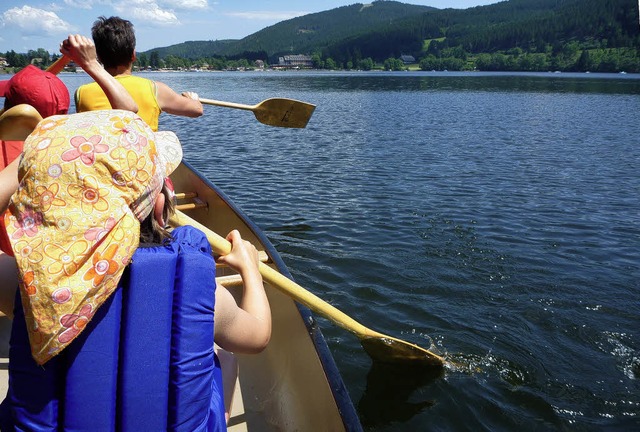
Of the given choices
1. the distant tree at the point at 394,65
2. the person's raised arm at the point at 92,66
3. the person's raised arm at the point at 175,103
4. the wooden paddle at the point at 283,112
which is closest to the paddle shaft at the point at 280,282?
the person's raised arm at the point at 92,66

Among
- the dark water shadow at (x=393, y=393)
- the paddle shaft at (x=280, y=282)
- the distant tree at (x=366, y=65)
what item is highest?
the paddle shaft at (x=280, y=282)

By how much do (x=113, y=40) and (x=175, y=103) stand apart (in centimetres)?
55

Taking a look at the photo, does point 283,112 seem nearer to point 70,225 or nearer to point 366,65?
point 70,225

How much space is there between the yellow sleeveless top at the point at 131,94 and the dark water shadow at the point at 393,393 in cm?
285

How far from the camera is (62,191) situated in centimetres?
140

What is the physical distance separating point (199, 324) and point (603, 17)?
171 metres

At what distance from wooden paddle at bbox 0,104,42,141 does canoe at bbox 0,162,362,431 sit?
1.37 meters

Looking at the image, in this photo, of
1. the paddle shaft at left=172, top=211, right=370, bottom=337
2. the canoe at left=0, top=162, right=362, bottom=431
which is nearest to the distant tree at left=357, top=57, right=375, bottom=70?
the canoe at left=0, top=162, right=362, bottom=431

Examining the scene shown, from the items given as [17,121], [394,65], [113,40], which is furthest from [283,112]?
[394,65]

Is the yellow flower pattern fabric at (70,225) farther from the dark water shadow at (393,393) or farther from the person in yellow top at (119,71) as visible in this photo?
the dark water shadow at (393,393)

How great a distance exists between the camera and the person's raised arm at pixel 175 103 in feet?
11.5

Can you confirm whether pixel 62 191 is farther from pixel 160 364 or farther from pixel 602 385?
pixel 602 385

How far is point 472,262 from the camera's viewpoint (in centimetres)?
717

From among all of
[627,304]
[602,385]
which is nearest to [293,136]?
[627,304]
